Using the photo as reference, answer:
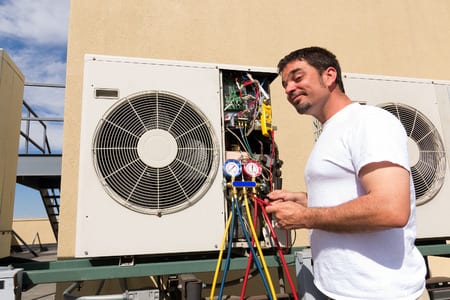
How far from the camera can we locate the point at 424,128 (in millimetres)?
1500

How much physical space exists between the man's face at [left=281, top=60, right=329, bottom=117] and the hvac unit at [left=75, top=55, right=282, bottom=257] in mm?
424

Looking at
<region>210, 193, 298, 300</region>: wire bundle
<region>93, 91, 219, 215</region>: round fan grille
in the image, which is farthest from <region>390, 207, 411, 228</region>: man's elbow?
<region>93, 91, 219, 215</region>: round fan grille

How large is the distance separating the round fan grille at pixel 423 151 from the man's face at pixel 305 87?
0.80 meters

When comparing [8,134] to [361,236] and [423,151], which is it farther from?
[423,151]

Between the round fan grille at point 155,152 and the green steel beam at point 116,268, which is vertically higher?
the round fan grille at point 155,152

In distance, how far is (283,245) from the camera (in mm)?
1239

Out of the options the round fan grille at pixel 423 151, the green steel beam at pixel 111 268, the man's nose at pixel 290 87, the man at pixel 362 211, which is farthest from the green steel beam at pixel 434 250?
the man's nose at pixel 290 87

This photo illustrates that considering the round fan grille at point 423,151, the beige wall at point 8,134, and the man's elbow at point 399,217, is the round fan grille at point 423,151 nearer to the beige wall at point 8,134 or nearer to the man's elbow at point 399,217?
the man's elbow at point 399,217

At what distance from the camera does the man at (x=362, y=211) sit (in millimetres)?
636

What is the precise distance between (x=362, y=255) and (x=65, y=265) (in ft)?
Answer: 3.64

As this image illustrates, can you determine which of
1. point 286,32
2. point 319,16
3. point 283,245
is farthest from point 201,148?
point 319,16

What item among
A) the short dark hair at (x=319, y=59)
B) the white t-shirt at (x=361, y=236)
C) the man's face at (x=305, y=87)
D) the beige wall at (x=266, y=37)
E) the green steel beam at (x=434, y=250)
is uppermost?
the beige wall at (x=266, y=37)

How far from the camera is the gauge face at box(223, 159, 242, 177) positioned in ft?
3.84

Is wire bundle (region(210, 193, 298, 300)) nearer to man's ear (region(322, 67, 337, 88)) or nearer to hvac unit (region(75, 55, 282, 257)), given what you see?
hvac unit (region(75, 55, 282, 257))
